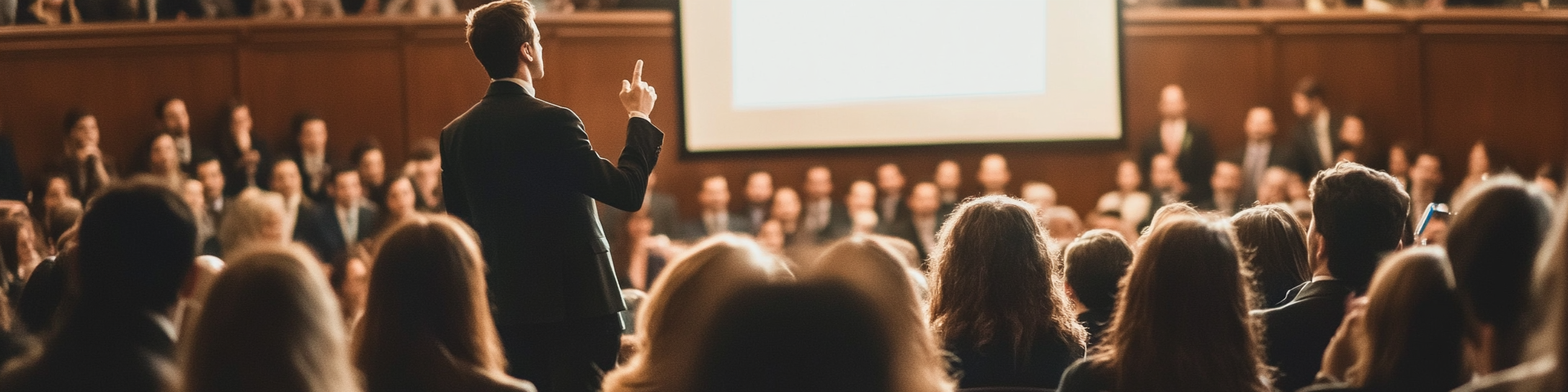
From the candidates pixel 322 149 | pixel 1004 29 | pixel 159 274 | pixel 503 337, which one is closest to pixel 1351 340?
pixel 503 337

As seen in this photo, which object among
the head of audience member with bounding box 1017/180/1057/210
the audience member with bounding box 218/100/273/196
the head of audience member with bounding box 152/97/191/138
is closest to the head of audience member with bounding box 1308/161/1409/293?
the head of audience member with bounding box 1017/180/1057/210

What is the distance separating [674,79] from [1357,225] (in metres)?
5.76

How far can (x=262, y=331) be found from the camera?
1.46 m

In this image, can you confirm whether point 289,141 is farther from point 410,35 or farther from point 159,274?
point 159,274

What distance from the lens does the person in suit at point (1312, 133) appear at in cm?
762

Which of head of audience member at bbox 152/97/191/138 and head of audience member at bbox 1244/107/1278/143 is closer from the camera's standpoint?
head of audience member at bbox 152/97/191/138

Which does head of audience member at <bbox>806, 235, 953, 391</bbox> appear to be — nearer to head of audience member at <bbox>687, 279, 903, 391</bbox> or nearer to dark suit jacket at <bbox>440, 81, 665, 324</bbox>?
head of audience member at <bbox>687, 279, 903, 391</bbox>

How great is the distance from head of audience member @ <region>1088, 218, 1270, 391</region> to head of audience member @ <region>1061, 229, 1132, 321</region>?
607 mm

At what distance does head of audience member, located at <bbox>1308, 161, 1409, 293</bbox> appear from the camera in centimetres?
240

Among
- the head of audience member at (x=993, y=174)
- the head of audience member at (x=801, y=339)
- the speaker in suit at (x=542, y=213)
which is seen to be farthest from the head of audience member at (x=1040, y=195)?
the head of audience member at (x=801, y=339)

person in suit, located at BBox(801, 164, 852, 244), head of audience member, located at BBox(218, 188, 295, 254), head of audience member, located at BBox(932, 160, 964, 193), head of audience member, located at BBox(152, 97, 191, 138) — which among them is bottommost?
person in suit, located at BBox(801, 164, 852, 244)

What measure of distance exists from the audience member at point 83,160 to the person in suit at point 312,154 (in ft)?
2.92

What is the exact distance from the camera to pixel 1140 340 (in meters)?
1.86

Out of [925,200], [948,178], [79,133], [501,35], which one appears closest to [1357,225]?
A: [501,35]
